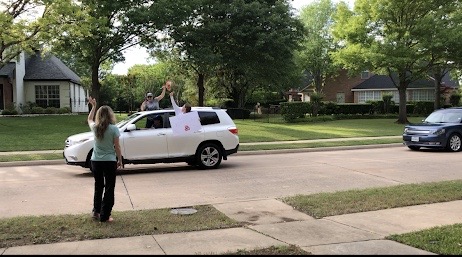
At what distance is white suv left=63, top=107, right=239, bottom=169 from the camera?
1152 cm

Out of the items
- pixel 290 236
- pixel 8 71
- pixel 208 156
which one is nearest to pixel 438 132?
pixel 208 156

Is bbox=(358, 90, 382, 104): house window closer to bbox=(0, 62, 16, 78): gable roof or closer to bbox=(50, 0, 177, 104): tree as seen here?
bbox=(50, 0, 177, 104): tree

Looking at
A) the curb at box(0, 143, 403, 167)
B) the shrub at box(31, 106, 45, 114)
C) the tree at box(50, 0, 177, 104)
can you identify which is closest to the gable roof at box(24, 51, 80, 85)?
the shrub at box(31, 106, 45, 114)

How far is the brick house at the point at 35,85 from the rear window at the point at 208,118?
26.8m

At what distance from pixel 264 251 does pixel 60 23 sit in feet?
70.8

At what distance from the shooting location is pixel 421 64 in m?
34.9

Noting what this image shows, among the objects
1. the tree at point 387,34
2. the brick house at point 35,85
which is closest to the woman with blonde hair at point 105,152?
the tree at point 387,34

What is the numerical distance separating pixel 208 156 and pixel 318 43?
5277 cm

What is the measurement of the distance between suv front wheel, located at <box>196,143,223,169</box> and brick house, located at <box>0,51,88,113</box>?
89.3ft

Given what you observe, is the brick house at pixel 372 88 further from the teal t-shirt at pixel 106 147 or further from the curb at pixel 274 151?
the teal t-shirt at pixel 106 147

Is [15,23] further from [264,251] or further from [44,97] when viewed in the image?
[264,251]

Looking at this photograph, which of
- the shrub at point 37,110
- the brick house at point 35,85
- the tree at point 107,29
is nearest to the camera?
the tree at point 107,29

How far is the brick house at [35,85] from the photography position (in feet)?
116

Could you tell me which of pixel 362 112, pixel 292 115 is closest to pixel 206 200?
pixel 292 115
